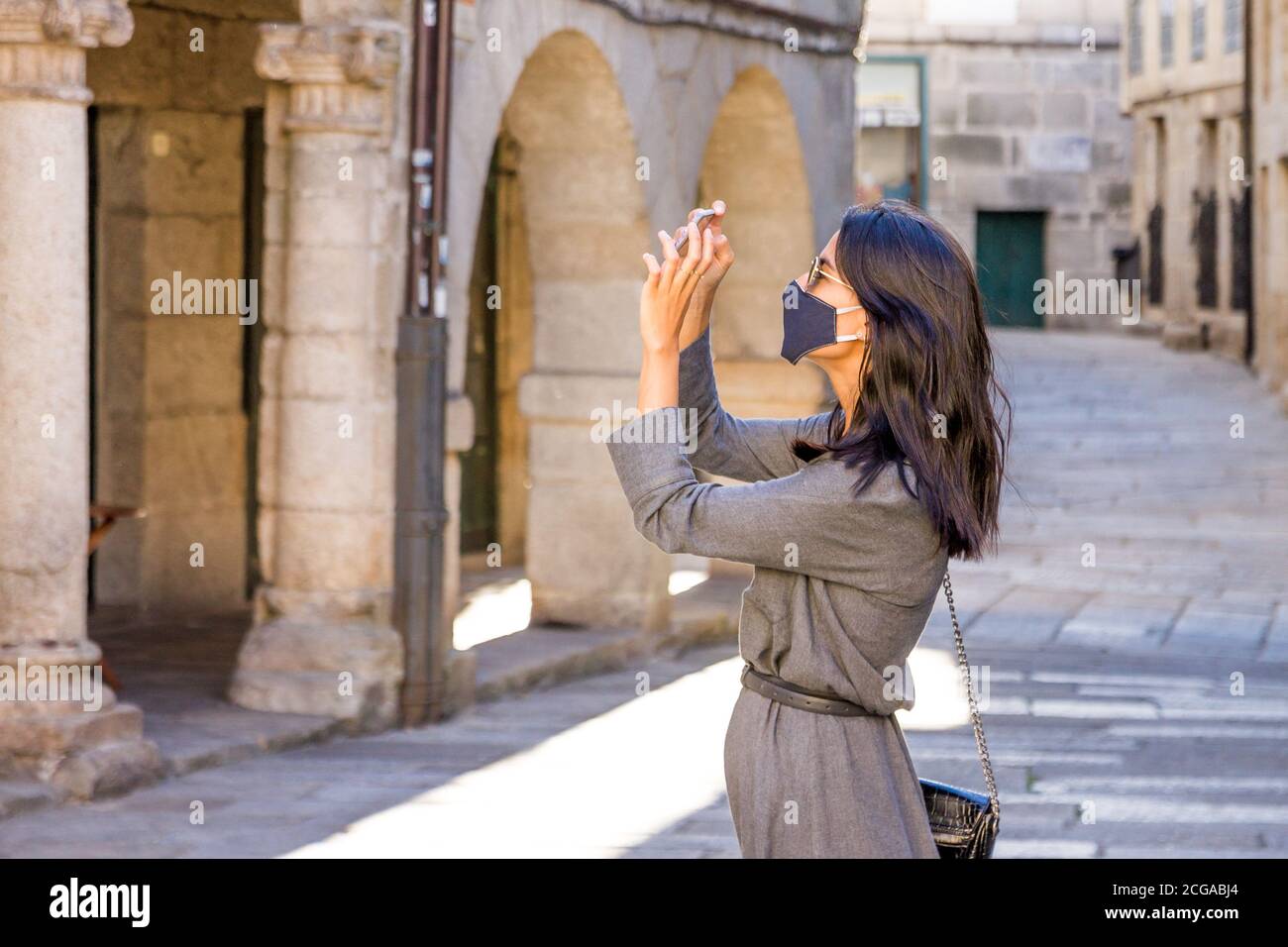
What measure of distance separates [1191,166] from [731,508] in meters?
21.4

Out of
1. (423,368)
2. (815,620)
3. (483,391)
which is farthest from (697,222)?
(483,391)

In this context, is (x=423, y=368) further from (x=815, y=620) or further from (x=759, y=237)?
(x=815, y=620)

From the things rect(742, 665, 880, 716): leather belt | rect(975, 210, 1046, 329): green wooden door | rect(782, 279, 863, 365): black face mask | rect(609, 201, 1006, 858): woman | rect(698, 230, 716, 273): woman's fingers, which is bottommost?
rect(742, 665, 880, 716): leather belt

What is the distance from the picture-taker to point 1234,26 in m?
21.6

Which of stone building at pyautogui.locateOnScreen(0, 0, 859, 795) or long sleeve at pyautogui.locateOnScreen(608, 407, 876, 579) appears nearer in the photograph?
long sleeve at pyautogui.locateOnScreen(608, 407, 876, 579)

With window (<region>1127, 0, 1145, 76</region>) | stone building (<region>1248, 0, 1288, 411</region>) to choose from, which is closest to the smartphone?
stone building (<region>1248, 0, 1288, 411</region>)

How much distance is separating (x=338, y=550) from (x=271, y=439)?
489mm

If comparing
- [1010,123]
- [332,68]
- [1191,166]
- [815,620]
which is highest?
[1010,123]

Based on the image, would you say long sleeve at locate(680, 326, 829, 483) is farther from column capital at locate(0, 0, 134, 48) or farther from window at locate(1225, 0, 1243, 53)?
window at locate(1225, 0, 1243, 53)

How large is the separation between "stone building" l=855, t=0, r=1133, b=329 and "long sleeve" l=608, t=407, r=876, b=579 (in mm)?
23950

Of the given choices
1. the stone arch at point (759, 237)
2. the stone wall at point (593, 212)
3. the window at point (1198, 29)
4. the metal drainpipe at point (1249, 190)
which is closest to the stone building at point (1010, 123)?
the window at point (1198, 29)

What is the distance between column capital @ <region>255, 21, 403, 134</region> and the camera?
7.98 m

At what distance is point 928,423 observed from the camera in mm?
2715
